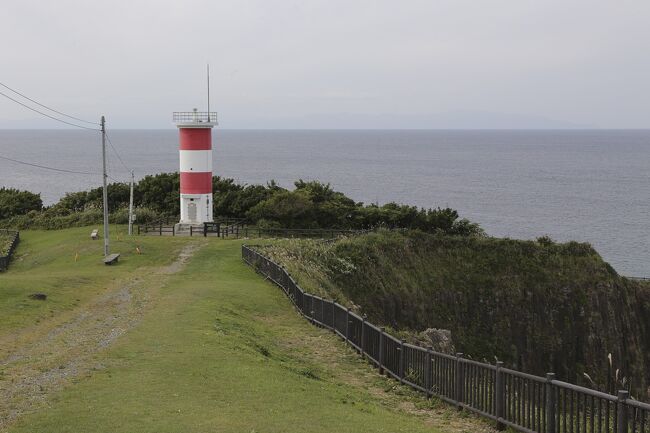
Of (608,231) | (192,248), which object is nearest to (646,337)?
(192,248)

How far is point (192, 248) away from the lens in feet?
133

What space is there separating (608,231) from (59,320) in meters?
72.5

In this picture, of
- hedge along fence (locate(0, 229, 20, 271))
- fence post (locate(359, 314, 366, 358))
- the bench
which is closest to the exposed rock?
fence post (locate(359, 314, 366, 358))

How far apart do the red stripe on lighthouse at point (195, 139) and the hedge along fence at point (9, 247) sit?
11432mm

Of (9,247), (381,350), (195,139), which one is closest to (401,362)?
(381,350)

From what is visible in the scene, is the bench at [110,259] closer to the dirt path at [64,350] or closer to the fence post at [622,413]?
the dirt path at [64,350]

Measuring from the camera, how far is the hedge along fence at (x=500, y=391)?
39.1 feet

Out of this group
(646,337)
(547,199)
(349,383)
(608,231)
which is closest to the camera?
(349,383)

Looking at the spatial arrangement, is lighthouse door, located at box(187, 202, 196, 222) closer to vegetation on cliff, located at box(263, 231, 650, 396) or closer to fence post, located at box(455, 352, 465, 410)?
vegetation on cliff, located at box(263, 231, 650, 396)

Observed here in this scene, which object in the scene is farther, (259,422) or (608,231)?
(608,231)

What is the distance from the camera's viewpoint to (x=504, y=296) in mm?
40906

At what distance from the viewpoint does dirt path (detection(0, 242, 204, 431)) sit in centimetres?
1448

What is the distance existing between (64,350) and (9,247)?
27.5 meters

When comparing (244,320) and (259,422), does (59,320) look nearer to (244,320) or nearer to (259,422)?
(244,320)
